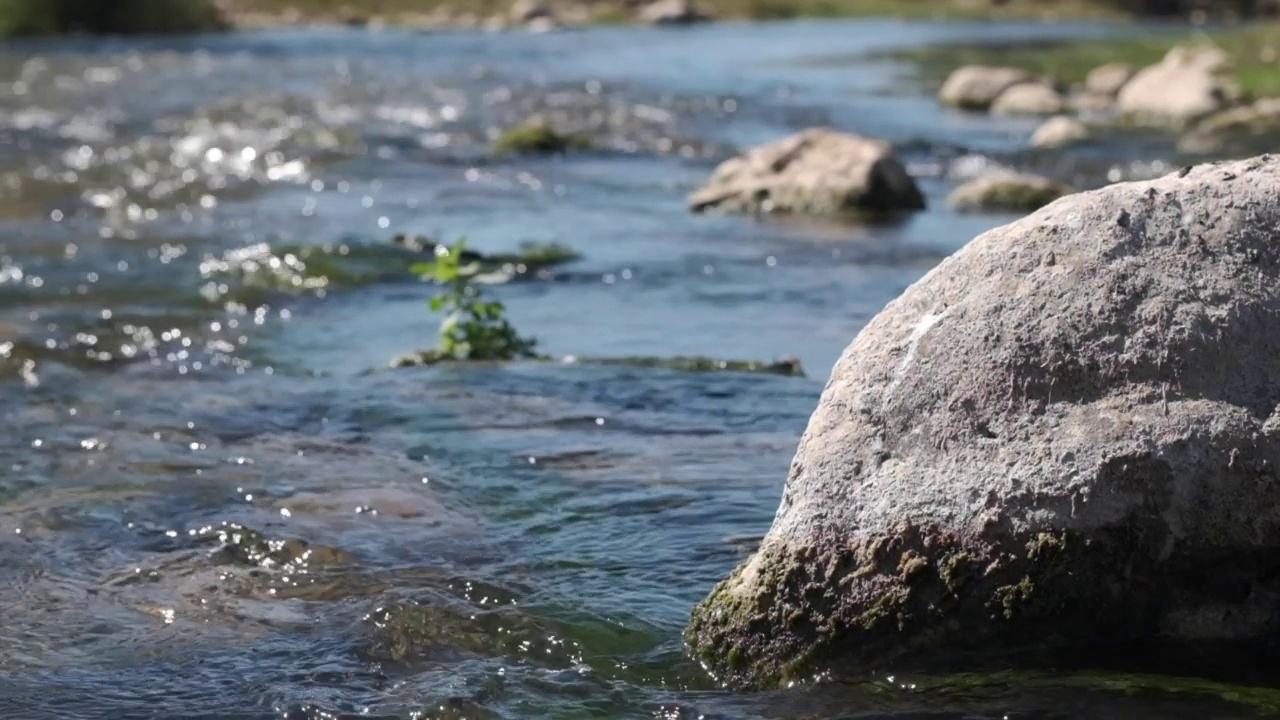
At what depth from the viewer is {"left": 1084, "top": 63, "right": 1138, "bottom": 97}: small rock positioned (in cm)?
2659

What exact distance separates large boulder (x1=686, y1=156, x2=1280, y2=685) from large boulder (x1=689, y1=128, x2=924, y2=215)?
11026 millimetres

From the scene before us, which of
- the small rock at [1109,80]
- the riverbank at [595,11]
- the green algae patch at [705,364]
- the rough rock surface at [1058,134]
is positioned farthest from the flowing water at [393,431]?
the riverbank at [595,11]

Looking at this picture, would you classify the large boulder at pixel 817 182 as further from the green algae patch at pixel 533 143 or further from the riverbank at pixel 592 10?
the riverbank at pixel 592 10

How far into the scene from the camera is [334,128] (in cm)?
2183

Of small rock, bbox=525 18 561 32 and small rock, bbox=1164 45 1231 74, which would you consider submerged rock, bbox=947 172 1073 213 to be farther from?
small rock, bbox=525 18 561 32

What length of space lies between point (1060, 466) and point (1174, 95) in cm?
1999

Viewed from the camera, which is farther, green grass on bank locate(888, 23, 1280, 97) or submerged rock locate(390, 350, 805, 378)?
green grass on bank locate(888, 23, 1280, 97)

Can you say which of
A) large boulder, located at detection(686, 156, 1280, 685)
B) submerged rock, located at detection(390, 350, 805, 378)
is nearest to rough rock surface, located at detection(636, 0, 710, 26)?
submerged rock, located at detection(390, 350, 805, 378)

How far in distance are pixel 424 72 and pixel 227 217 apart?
1536 centimetres

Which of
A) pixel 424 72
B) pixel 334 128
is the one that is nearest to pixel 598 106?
pixel 334 128

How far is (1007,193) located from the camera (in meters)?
15.9

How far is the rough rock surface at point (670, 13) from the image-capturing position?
55281 millimetres

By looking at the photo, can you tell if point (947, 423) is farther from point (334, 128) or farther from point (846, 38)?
point (846, 38)

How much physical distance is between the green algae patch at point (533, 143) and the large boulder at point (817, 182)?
3.89m
